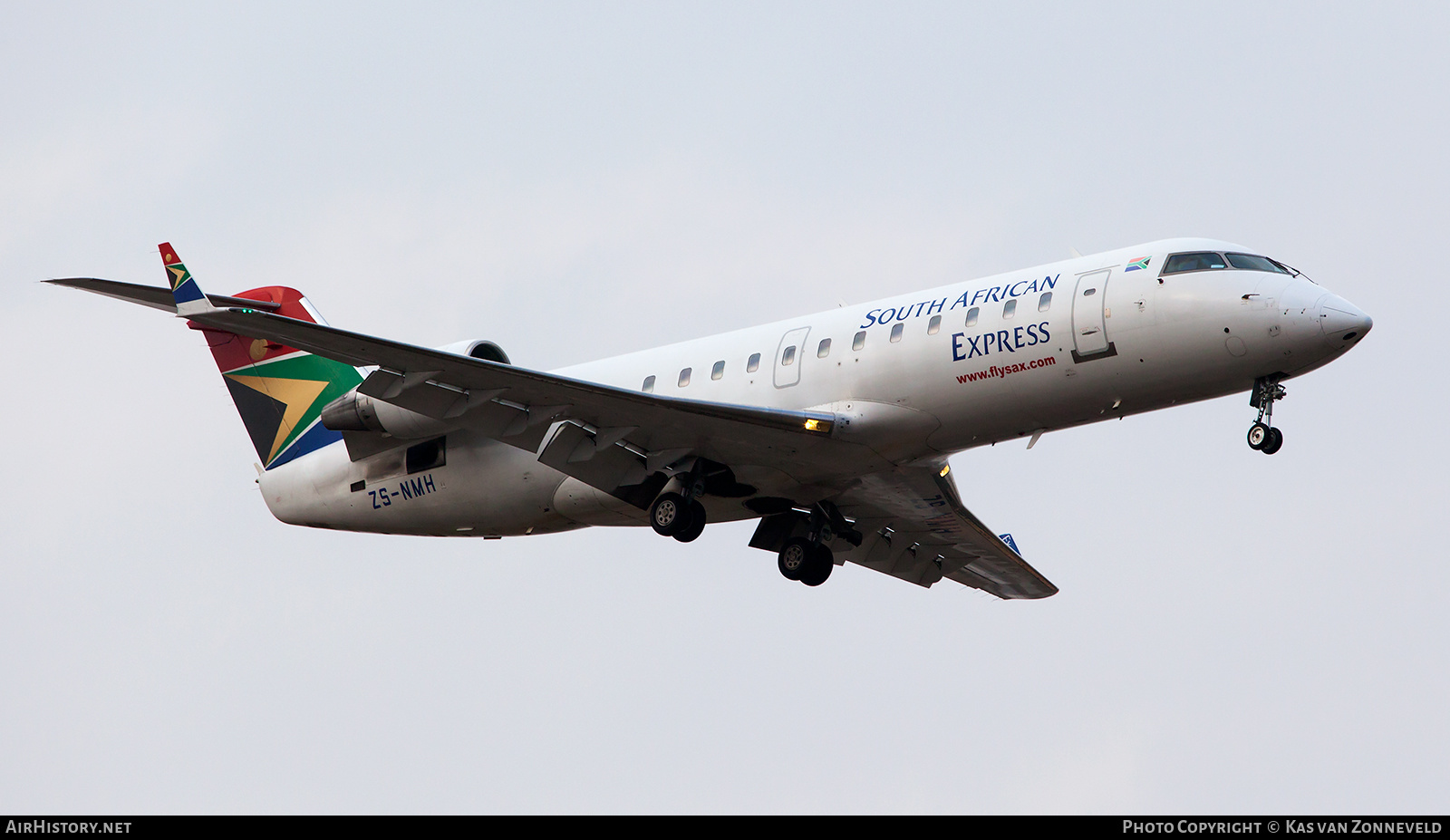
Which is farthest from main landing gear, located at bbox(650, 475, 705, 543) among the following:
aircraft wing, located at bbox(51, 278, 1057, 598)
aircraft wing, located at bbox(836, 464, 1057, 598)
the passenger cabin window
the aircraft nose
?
the aircraft nose

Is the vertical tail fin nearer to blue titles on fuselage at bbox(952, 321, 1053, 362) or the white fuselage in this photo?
the white fuselage

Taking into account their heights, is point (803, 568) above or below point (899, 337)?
below

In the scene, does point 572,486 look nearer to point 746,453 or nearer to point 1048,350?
point 746,453

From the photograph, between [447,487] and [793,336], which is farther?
[447,487]

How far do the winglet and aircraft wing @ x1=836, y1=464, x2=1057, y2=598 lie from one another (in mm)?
9483

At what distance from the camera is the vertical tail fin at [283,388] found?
26797 mm

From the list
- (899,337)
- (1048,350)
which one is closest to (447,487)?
(899,337)

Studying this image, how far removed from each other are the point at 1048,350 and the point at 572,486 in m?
7.48

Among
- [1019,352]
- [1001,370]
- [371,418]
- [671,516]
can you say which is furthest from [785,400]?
[371,418]

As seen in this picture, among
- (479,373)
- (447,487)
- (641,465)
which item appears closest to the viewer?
(479,373)

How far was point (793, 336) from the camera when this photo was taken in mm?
22906

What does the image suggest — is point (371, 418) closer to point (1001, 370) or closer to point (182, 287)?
point (182, 287)
